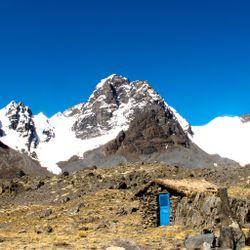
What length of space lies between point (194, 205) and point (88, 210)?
21.1 m

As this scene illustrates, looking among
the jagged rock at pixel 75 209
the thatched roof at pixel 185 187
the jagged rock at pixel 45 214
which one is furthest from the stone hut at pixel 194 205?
the jagged rock at pixel 45 214

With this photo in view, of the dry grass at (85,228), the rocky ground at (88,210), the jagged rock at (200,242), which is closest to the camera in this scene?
the jagged rock at (200,242)

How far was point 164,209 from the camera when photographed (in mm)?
40312

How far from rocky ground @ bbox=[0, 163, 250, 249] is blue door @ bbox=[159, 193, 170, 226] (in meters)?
1.64

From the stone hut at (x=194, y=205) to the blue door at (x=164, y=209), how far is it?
0.35 m

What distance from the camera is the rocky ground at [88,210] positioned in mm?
31719

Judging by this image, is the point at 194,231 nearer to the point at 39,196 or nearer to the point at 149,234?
the point at 149,234

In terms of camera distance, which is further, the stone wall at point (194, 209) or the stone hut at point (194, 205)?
the stone wall at point (194, 209)

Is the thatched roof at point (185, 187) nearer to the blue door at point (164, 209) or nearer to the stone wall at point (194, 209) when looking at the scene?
the stone wall at point (194, 209)

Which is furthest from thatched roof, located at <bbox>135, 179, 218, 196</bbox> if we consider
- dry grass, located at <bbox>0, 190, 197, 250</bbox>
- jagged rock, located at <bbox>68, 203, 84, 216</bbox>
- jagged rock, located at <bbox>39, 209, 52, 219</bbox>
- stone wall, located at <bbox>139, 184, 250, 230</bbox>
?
jagged rock, located at <bbox>39, 209, 52, 219</bbox>

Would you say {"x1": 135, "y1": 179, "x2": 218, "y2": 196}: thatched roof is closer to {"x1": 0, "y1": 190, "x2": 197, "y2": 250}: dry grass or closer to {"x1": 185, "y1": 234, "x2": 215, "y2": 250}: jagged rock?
{"x1": 0, "y1": 190, "x2": 197, "y2": 250}: dry grass

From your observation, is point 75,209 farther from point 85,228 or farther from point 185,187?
point 185,187

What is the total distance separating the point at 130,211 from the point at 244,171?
42.5 meters

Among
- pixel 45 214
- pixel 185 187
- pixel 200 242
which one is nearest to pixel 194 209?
pixel 185 187
